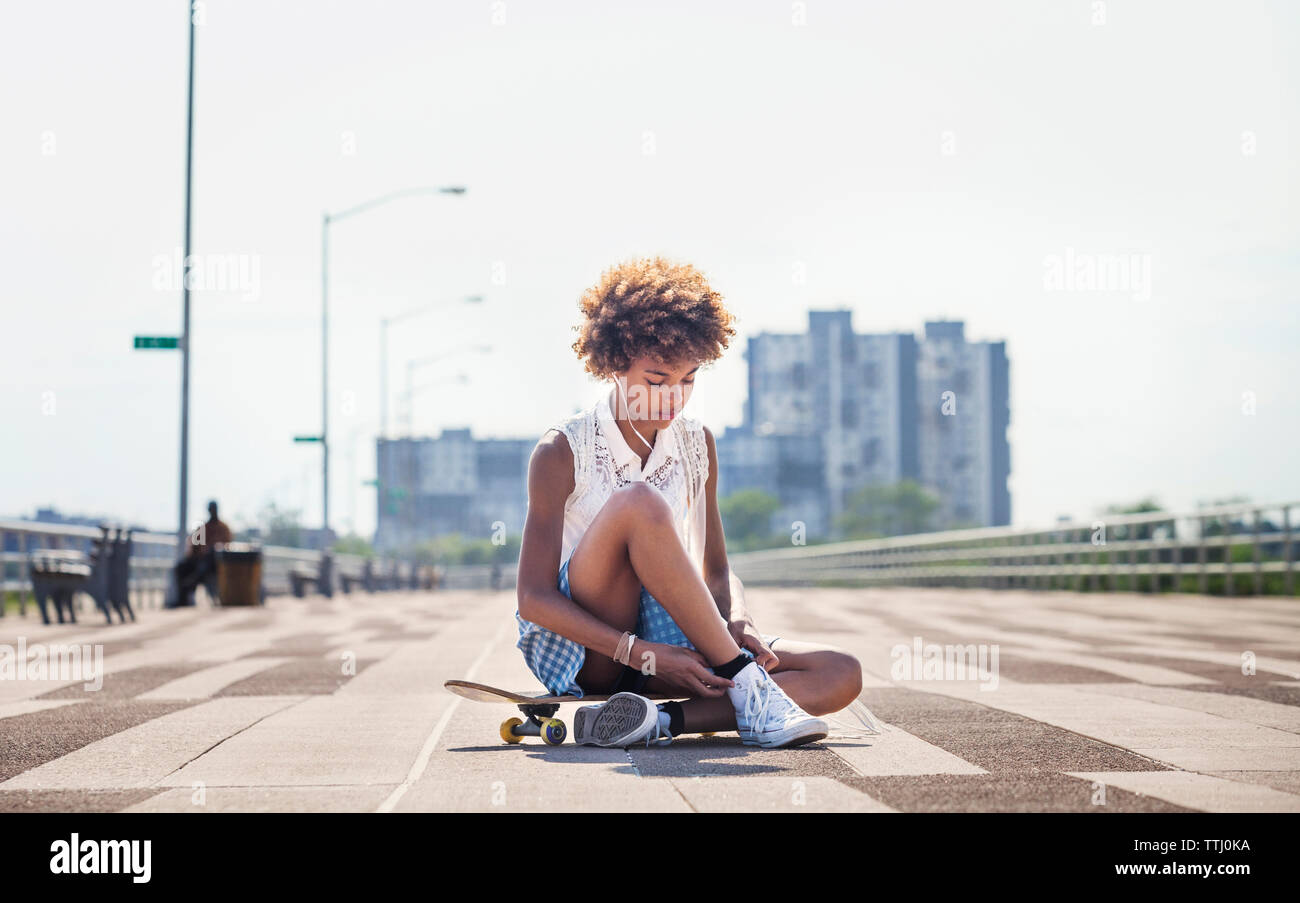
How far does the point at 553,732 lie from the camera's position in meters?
4.62

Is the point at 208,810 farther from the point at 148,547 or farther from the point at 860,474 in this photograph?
the point at 860,474

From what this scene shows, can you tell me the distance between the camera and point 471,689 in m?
4.49

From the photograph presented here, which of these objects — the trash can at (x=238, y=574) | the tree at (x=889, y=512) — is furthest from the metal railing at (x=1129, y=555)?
the tree at (x=889, y=512)

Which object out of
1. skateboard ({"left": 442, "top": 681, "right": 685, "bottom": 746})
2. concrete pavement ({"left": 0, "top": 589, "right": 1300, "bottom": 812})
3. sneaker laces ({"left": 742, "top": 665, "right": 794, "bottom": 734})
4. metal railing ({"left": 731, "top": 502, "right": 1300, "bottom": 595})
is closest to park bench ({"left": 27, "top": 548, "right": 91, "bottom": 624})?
concrete pavement ({"left": 0, "top": 589, "right": 1300, "bottom": 812})

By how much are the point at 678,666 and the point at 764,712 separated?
0.34m

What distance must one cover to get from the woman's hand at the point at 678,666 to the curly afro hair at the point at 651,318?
91 cm

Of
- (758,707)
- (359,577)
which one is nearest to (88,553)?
(758,707)

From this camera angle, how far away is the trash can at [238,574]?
2000 cm

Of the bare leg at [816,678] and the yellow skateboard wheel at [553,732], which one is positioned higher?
the bare leg at [816,678]

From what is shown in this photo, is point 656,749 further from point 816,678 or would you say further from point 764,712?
point 816,678

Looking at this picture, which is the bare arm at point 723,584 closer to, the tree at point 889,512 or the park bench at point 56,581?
the park bench at point 56,581

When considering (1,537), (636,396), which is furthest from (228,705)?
(1,537)

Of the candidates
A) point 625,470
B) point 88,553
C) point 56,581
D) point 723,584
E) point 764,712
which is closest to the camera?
point 764,712

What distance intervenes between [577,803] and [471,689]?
1253 mm
